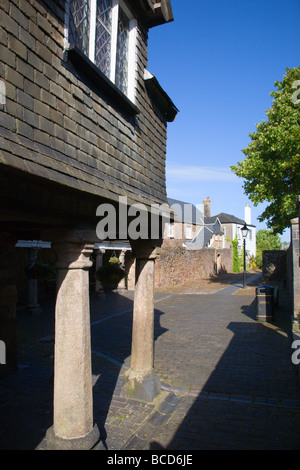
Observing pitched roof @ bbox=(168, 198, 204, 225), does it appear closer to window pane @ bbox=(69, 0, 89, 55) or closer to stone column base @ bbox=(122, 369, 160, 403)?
stone column base @ bbox=(122, 369, 160, 403)

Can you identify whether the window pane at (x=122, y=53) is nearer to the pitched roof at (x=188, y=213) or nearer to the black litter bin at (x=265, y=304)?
the black litter bin at (x=265, y=304)

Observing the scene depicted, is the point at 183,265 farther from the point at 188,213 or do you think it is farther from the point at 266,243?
the point at 266,243

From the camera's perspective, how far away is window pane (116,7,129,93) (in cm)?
489

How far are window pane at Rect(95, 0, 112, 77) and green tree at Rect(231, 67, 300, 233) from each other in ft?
43.0

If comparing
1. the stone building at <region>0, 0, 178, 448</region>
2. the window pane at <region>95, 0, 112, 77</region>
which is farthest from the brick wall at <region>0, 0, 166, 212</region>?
the window pane at <region>95, 0, 112, 77</region>

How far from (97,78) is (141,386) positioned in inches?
182

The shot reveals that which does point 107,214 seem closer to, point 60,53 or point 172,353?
point 60,53

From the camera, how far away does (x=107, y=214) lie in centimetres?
423

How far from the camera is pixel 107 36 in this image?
14.7 ft

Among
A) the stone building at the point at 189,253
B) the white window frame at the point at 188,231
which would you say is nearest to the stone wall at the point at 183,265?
the stone building at the point at 189,253

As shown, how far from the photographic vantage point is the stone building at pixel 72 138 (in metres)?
2.81

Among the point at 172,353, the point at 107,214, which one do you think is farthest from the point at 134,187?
the point at 172,353
